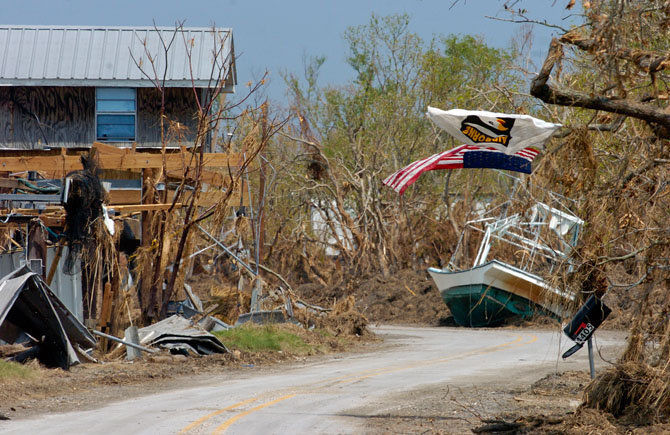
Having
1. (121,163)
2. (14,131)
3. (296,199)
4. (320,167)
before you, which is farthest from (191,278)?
(121,163)

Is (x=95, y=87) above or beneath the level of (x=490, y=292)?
above

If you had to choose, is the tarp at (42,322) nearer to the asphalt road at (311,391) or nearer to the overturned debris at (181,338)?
the overturned debris at (181,338)

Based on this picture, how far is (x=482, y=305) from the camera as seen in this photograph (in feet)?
103

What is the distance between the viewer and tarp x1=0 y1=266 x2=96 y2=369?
15.3 metres

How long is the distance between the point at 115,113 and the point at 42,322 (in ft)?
48.1

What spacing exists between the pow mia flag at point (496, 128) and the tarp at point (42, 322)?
8.22 meters

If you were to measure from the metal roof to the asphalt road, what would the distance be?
1173cm

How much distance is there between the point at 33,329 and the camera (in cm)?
1609

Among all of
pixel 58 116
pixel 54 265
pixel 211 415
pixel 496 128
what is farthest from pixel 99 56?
pixel 496 128

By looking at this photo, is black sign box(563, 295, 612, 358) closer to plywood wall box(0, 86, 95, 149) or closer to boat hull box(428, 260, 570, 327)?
boat hull box(428, 260, 570, 327)

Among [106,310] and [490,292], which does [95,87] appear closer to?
[106,310]

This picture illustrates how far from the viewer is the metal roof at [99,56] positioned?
28.8 meters

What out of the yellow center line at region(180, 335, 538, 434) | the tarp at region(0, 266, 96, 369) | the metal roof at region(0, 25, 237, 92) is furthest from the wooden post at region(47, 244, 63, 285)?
the metal roof at region(0, 25, 237, 92)

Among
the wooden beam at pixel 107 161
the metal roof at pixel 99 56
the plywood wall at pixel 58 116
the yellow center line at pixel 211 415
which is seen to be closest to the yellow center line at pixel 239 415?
Result: the yellow center line at pixel 211 415
